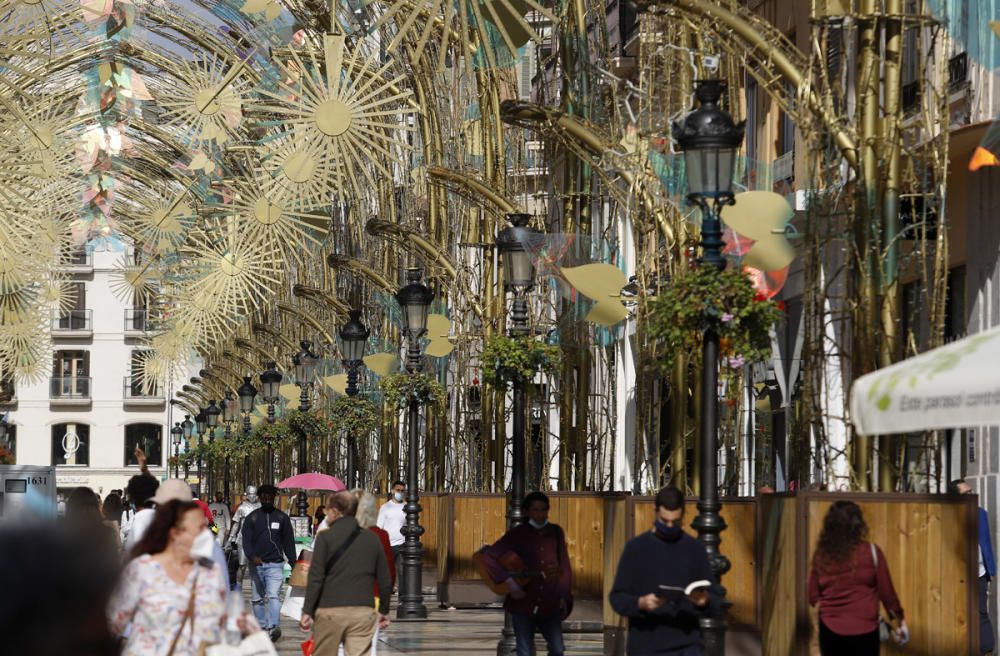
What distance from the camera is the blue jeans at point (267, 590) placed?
21.9 meters

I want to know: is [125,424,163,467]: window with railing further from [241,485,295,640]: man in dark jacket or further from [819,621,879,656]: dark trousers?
[819,621,879,656]: dark trousers

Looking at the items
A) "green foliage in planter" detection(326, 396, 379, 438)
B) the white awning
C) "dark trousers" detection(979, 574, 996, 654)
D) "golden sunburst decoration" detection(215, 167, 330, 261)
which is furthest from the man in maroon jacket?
"green foliage in planter" detection(326, 396, 379, 438)

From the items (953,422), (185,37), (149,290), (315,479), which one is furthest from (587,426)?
(149,290)

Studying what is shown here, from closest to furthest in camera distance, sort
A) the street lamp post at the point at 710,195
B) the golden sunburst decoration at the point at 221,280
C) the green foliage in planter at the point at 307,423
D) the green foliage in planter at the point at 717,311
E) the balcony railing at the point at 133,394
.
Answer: the street lamp post at the point at 710,195, the green foliage in planter at the point at 717,311, the green foliage in planter at the point at 307,423, the golden sunburst decoration at the point at 221,280, the balcony railing at the point at 133,394

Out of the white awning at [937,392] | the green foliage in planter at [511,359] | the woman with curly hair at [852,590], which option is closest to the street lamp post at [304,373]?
the green foliage in planter at [511,359]

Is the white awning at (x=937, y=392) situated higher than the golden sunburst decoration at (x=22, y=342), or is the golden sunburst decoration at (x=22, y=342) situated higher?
the golden sunburst decoration at (x=22, y=342)

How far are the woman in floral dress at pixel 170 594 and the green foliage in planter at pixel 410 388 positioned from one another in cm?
2058

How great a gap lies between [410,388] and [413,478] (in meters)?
1.71

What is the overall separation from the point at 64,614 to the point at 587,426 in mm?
23728

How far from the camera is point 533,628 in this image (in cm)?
1527

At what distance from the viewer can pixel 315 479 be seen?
1270 inches

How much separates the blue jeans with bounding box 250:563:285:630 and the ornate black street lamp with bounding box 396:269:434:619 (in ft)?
16.9

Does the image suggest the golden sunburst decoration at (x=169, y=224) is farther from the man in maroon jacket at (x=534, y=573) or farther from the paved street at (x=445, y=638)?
the man in maroon jacket at (x=534, y=573)

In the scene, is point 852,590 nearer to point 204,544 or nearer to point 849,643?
point 849,643
